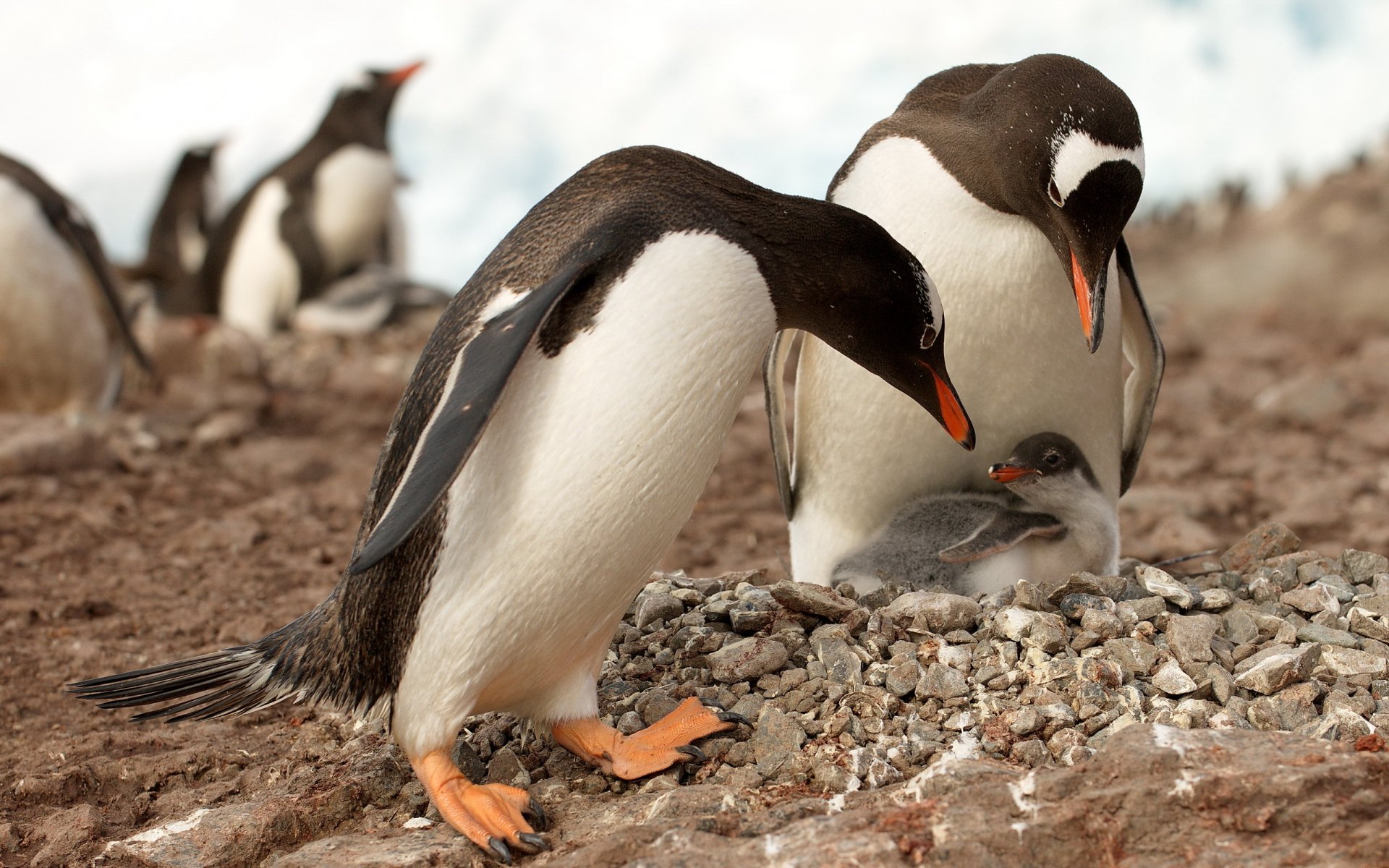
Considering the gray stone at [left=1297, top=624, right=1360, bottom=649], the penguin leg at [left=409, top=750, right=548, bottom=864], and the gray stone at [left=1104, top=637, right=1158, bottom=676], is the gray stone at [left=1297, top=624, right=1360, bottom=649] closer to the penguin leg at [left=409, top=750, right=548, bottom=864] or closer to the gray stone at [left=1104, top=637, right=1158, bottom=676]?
the gray stone at [left=1104, top=637, right=1158, bottom=676]

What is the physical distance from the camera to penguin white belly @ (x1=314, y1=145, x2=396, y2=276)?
10688 millimetres

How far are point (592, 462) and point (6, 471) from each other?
4521mm

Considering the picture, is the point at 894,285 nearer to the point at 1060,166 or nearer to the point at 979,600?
the point at 1060,166

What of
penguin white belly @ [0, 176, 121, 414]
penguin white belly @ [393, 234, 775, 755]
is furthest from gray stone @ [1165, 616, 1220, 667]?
penguin white belly @ [0, 176, 121, 414]

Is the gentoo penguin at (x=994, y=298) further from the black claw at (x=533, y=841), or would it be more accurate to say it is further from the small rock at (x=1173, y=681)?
the black claw at (x=533, y=841)

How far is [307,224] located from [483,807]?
8.75 metres

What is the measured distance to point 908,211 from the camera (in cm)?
335

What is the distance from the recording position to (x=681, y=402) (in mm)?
2549

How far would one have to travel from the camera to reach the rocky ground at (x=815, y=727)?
225 cm

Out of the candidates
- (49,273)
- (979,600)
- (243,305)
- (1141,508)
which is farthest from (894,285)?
(243,305)

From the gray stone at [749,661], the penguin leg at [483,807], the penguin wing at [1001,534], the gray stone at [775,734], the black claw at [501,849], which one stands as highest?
the penguin wing at [1001,534]

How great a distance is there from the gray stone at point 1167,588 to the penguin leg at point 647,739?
42.4 inches

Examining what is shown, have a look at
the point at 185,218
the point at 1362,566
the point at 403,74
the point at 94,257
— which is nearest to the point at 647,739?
the point at 1362,566

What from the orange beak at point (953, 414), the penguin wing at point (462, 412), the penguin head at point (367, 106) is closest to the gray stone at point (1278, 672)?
the orange beak at point (953, 414)
